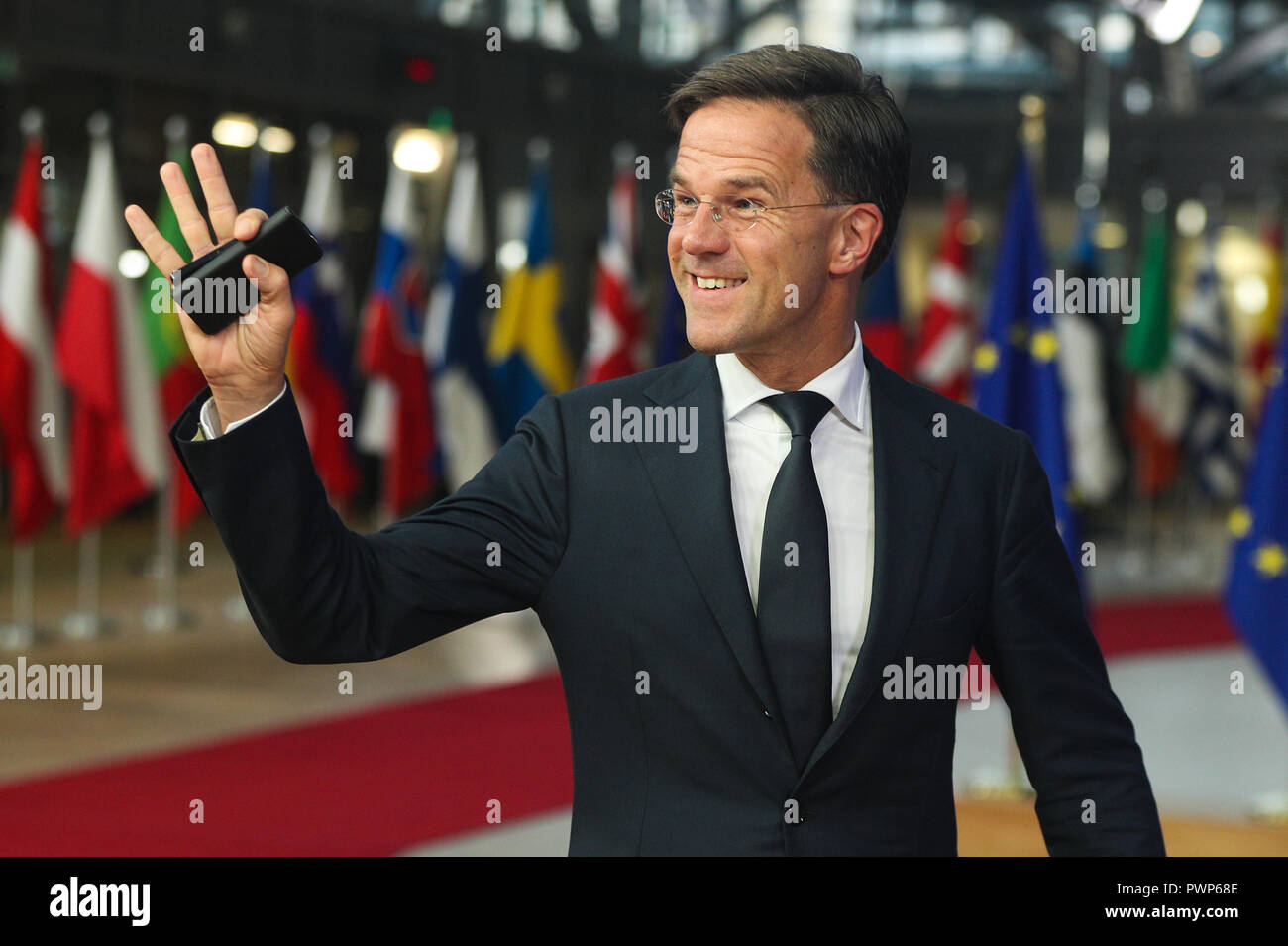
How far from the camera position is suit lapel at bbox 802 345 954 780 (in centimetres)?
178

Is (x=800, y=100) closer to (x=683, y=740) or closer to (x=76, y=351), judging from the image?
(x=683, y=740)

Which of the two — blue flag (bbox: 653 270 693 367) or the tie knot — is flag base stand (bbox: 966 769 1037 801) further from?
the tie knot

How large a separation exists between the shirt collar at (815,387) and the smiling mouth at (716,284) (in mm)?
107

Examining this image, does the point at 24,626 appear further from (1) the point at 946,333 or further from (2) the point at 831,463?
(2) the point at 831,463

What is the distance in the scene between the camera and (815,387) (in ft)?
6.49

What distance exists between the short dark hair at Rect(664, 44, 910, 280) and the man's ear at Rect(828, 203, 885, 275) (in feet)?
0.06

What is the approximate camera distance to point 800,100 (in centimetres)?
192

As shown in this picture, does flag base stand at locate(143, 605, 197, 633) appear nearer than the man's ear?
No

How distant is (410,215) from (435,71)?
20.3 feet

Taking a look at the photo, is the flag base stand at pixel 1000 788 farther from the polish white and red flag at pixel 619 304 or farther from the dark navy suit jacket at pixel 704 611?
the polish white and red flag at pixel 619 304

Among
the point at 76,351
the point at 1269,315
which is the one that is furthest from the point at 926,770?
the point at 1269,315

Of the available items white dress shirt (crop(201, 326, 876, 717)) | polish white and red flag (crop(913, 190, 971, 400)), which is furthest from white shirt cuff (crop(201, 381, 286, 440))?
polish white and red flag (crop(913, 190, 971, 400))

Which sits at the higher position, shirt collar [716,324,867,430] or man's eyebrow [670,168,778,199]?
man's eyebrow [670,168,778,199]

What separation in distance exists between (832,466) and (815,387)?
10 cm
